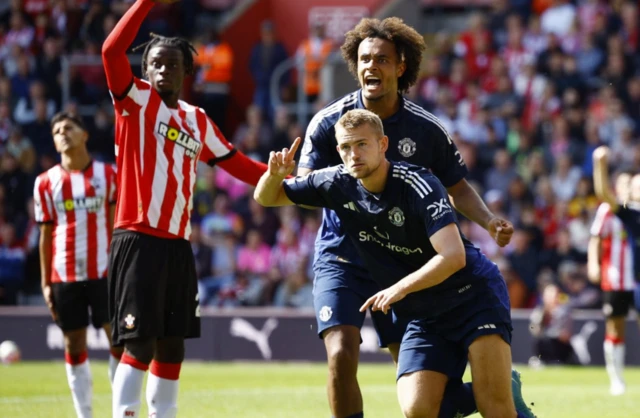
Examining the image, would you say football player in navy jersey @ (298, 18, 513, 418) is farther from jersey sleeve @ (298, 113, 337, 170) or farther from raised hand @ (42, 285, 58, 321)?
raised hand @ (42, 285, 58, 321)

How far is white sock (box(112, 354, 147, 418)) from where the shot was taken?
22.5 ft

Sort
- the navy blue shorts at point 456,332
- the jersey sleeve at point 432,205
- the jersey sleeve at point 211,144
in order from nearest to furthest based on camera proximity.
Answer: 1. the jersey sleeve at point 432,205
2. the navy blue shorts at point 456,332
3. the jersey sleeve at point 211,144

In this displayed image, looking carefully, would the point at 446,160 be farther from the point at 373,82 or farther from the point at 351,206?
the point at 351,206

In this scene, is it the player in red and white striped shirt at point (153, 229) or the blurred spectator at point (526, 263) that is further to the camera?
the blurred spectator at point (526, 263)

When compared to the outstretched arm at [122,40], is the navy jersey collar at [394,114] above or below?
below

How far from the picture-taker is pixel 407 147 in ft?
23.2

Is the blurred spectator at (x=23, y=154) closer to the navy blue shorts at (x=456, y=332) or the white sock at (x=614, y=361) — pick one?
the white sock at (x=614, y=361)

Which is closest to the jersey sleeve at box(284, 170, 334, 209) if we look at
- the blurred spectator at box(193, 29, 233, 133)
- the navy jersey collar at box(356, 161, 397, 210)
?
the navy jersey collar at box(356, 161, 397, 210)

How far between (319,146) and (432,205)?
4.08ft

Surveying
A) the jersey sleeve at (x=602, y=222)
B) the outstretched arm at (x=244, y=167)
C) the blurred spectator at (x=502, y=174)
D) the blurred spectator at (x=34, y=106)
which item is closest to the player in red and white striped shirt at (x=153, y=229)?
the outstretched arm at (x=244, y=167)

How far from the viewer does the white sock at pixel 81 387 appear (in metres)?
8.77

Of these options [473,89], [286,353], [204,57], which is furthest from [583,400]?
[204,57]

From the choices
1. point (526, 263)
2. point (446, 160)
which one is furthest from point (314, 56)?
point (446, 160)

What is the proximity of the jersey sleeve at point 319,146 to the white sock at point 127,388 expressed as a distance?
1584mm
